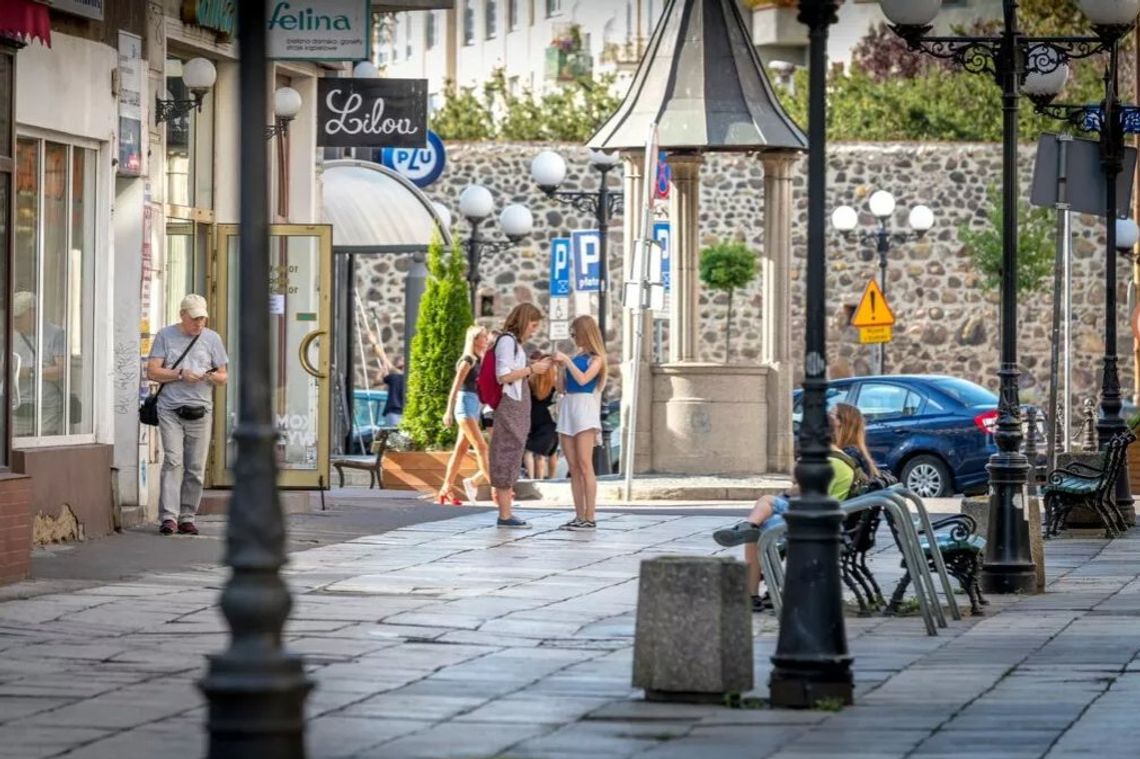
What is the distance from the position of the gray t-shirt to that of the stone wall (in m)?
25.8

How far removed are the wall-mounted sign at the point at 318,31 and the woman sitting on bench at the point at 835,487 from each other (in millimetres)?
6905

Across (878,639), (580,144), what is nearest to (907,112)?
(580,144)

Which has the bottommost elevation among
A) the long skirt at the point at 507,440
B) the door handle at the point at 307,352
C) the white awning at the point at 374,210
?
the long skirt at the point at 507,440

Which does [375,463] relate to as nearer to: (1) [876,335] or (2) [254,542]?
(1) [876,335]

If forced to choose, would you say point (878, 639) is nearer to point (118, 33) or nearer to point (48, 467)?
point (48, 467)

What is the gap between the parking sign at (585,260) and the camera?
32.9 metres

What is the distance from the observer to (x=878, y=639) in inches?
509

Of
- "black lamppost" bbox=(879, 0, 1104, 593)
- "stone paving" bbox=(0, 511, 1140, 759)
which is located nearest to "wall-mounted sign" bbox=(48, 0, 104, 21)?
"stone paving" bbox=(0, 511, 1140, 759)

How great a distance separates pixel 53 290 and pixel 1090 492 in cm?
797

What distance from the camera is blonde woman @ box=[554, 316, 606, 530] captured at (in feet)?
Answer: 65.2

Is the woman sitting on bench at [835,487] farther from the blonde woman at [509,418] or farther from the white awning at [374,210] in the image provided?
the white awning at [374,210]

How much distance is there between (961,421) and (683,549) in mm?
11152

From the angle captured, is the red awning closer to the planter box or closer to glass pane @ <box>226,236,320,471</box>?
glass pane @ <box>226,236,320,471</box>

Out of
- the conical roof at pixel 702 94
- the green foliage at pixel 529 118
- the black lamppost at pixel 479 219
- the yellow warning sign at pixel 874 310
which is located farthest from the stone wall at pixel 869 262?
the conical roof at pixel 702 94
